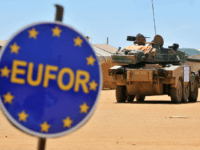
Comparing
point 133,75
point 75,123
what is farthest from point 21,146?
point 133,75

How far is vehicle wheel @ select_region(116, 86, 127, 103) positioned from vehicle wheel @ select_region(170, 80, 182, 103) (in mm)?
2232

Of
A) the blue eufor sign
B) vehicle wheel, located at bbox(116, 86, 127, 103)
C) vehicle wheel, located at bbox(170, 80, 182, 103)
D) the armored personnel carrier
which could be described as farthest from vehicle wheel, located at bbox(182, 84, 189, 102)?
the blue eufor sign

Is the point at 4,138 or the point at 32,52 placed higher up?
the point at 32,52

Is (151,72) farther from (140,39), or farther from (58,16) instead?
(58,16)

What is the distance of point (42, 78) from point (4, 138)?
5.94 meters

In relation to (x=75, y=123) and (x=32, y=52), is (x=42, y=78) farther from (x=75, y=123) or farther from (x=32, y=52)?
(x=75, y=123)

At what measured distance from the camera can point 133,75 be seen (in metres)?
18.6

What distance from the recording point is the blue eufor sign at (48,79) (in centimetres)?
264

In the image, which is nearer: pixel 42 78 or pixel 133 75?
pixel 42 78

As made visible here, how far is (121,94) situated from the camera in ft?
65.7

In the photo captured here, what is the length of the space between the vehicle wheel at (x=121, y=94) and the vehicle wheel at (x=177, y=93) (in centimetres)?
223

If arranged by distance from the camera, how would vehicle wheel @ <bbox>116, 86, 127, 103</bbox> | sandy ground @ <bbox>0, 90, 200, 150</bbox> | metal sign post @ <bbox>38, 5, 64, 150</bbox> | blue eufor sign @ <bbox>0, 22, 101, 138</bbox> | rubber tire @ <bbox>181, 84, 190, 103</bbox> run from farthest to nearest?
rubber tire @ <bbox>181, 84, 190, 103</bbox> < vehicle wheel @ <bbox>116, 86, 127, 103</bbox> < sandy ground @ <bbox>0, 90, 200, 150</bbox> < metal sign post @ <bbox>38, 5, 64, 150</bbox> < blue eufor sign @ <bbox>0, 22, 101, 138</bbox>

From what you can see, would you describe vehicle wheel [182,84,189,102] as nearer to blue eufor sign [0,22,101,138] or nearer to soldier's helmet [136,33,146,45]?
soldier's helmet [136,33,146,45]

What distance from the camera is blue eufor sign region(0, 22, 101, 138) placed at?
8.65 feet
